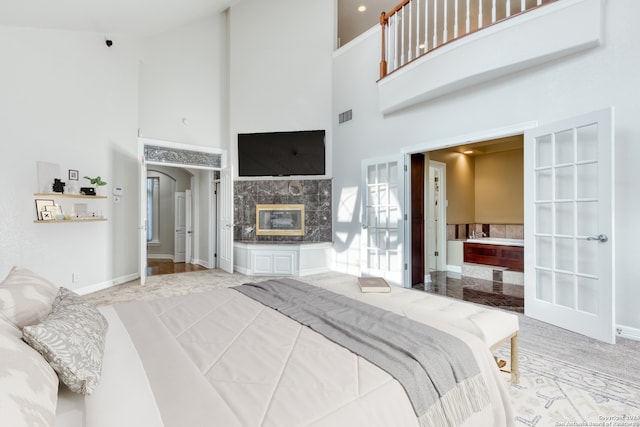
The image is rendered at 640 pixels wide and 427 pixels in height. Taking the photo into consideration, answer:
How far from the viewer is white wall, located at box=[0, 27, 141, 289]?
3.56 meters

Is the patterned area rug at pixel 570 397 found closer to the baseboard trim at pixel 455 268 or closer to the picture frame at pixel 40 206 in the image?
the baseboard trim at pixel 455 268

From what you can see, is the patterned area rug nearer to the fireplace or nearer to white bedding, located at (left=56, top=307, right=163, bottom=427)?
white bedding, located at (left=56, top=307, right=163, bottom=427)

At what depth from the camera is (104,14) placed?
3990 mm

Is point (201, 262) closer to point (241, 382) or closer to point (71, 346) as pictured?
point (71, 346)

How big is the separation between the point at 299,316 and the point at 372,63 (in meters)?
4.70

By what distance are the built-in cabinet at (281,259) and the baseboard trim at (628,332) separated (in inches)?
159

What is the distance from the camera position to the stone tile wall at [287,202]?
591 centimetres

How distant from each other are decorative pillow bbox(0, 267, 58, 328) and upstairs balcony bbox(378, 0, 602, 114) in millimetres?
3981

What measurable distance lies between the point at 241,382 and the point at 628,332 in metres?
3.51

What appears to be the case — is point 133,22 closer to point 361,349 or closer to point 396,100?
point 396,100

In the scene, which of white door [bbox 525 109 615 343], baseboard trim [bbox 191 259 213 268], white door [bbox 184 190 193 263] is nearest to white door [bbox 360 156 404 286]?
white door [bbox 525 109 615 343]

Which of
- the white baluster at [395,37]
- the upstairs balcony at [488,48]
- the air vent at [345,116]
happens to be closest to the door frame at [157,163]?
the air vent at [345,116]

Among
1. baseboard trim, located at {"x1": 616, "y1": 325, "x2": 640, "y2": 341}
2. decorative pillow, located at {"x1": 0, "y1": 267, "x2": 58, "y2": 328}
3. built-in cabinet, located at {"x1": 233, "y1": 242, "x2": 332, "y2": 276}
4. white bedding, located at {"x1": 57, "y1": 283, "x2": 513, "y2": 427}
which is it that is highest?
decorative pillow, located at {"x1": 0, "y1": 267, "x2": 58, "y2": 328}

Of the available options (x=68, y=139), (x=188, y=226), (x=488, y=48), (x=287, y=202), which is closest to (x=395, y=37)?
(x=488, y=48)
